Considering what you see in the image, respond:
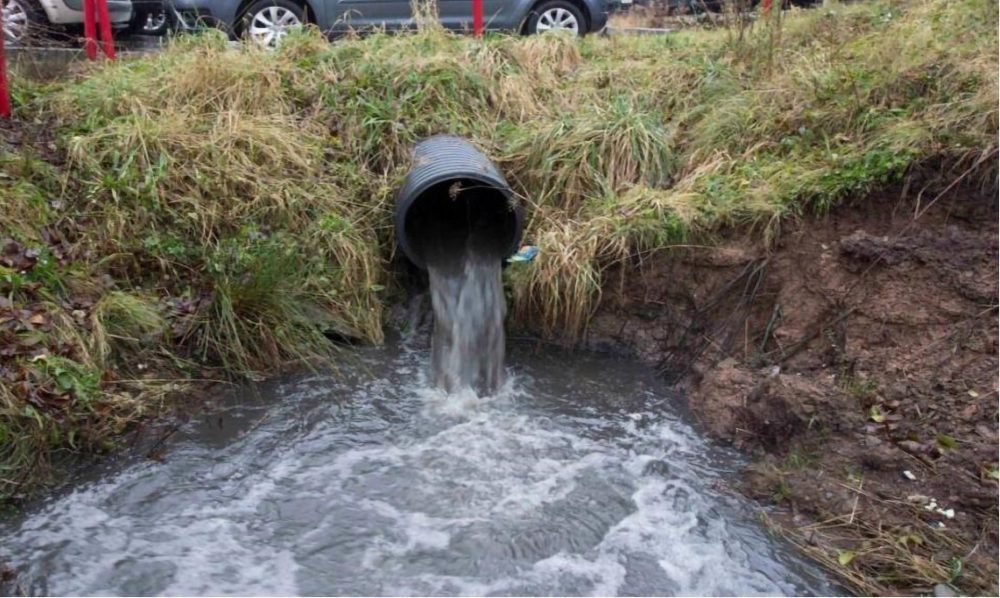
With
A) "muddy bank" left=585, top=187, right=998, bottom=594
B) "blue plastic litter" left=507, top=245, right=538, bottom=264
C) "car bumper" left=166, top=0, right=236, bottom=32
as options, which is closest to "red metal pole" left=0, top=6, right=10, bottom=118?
"car bumper" left=166, top=0, right=236, bottom=32

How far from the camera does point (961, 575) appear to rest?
12.7 feet

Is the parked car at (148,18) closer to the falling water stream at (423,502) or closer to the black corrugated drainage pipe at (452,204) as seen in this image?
the black corrugated drainage pipe at (452,204)

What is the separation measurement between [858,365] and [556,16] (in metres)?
6.05

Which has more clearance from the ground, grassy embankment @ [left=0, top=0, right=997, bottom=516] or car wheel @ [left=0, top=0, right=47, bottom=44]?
car wheel @ [left=0, top=0, right=47, bottom=44]

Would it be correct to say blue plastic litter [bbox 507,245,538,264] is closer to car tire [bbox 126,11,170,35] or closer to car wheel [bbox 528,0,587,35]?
car wheel [bbox 528,0,587,35]

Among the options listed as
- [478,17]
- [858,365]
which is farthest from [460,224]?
[858,365]

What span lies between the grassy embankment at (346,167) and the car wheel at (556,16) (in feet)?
6.30

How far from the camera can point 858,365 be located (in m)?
5.07

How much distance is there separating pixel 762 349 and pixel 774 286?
434 mm

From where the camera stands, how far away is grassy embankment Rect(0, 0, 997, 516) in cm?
533

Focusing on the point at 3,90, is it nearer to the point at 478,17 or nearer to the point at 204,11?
the point at 204,11

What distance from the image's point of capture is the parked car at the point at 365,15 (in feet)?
29.9

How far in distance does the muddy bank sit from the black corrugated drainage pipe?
3.09 ft

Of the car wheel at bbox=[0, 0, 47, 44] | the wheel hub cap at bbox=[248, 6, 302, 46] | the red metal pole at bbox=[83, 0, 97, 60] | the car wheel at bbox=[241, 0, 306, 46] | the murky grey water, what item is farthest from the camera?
the car wheel at bbox=[241, 0, 306, 46]
